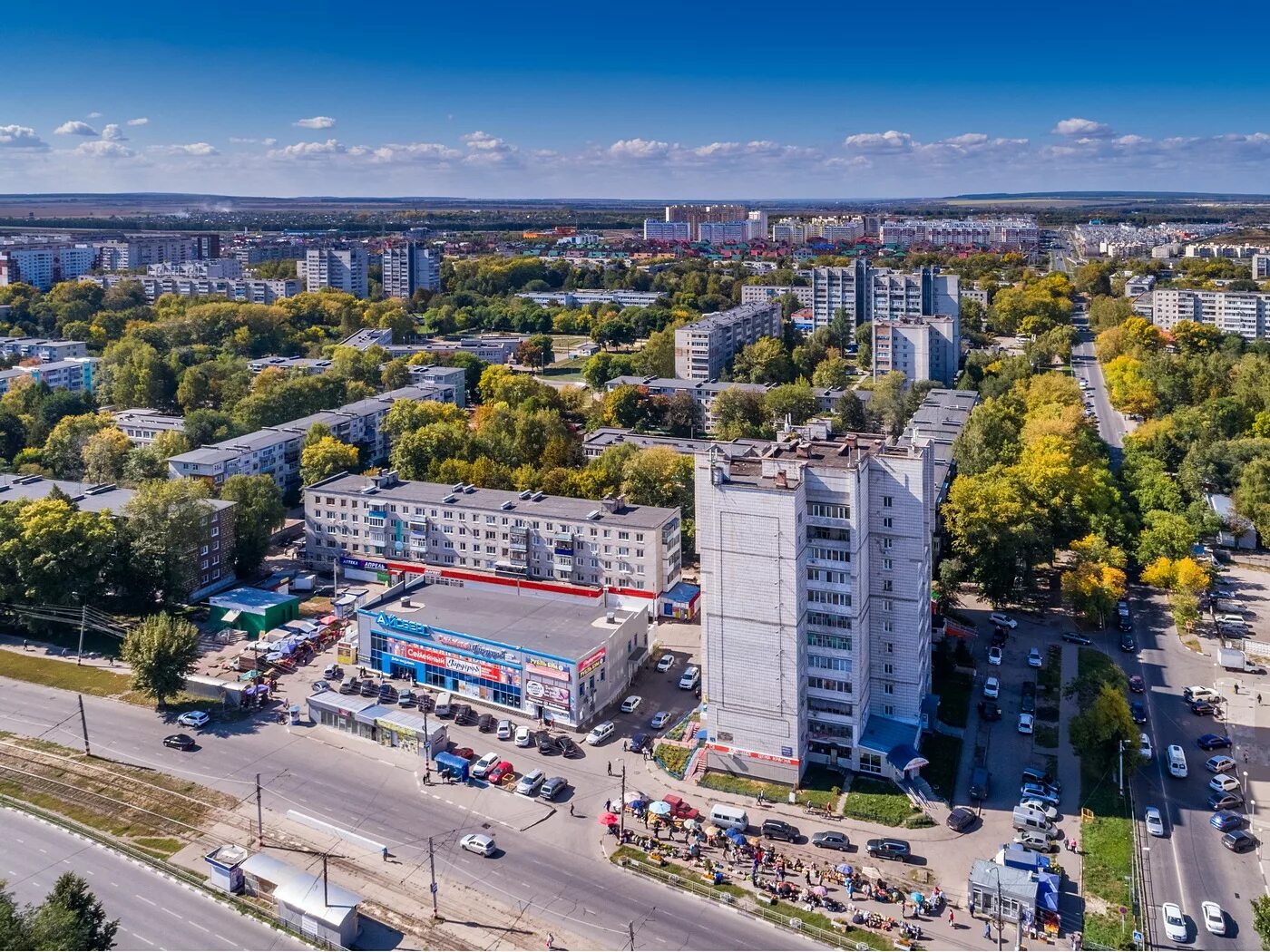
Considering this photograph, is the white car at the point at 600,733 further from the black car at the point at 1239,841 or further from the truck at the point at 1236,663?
the truck at the point at 1236,663

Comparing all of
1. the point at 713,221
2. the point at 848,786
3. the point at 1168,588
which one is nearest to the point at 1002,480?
the point at 1168,588

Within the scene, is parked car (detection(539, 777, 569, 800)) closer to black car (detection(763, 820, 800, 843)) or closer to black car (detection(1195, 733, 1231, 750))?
black car (detection(763, 820, 800, 843))

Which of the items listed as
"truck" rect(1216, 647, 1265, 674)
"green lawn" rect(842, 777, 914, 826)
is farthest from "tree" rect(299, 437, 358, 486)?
"truck" rect(1216, 647, 1265, 674)

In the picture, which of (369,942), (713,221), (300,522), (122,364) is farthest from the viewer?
(713,221)

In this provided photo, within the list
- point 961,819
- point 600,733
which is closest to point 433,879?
point 600,733

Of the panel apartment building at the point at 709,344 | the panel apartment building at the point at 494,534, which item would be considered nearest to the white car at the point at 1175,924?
the panel apartment building at the point at 494,534

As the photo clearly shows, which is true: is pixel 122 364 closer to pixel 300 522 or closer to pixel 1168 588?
pixel 300 522

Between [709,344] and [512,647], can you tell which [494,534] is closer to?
[512,647]
